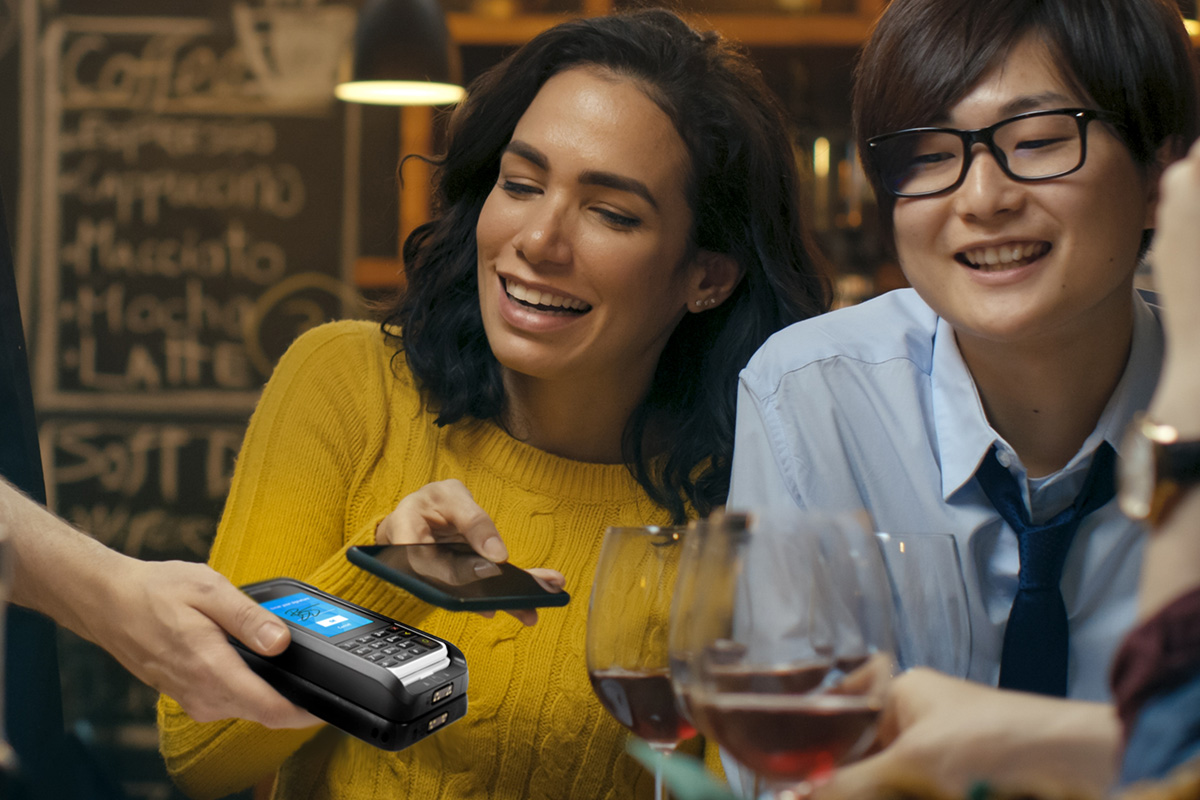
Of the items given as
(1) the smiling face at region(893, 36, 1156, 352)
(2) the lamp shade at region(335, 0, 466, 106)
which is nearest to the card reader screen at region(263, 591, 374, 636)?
(1) the smiling face at region(893, 36, 1156, 352)

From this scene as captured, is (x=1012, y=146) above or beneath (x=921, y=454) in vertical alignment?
above

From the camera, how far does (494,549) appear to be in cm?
96

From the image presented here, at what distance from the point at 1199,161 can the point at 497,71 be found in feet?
4.08

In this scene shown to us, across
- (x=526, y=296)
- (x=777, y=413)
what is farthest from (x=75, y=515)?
(x=777, y=413)

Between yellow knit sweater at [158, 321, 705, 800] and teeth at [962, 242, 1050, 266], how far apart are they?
0.53m

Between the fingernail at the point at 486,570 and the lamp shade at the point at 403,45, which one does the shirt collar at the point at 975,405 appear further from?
the lamp shade at the point at 403,45

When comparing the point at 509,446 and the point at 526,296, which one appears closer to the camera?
→ the point at 526,296

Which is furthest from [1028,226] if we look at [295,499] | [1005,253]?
[295,499]

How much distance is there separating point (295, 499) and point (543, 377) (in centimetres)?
34

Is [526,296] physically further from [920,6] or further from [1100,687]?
[1100,687]

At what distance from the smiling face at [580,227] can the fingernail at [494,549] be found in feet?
1.43

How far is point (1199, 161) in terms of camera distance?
17.8 inches

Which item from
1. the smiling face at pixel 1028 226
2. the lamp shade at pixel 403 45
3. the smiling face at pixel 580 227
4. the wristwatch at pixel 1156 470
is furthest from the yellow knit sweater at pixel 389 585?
the lamp shade at pixel 403 45

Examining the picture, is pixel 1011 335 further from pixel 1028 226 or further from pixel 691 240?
pixel 691 240
